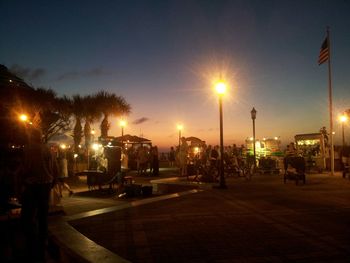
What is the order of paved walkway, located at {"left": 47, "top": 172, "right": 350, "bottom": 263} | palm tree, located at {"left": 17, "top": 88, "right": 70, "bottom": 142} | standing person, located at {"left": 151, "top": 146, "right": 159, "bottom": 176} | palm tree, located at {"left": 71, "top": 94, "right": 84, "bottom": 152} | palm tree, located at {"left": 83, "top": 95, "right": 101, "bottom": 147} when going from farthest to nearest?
palm tree, located at {"left": 83, "top": 95, "right": 101, "bottom": 147}
palm tree, located at {"left": 71, "top": 94, "right": 84, "bottom": 152}
standing person, located at {"left": 151, "top": 146, "right": 159, "bottom": 176}
palm tree, located at {"left": 17, "top": 88, "right": 70, "bottom": 142}
paved walkway, located at {"left": 47, "top": 172, "right": 350, "bottom": 263}

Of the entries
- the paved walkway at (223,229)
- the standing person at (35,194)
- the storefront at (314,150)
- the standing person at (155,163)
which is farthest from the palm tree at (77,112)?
the standing person at (35,194)

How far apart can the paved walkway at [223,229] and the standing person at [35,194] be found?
0.90 m

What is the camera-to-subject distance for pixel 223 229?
22.3 ft

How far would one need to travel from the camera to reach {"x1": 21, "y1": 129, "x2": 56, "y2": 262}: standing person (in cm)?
525

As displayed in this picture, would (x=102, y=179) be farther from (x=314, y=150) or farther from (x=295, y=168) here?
(x=314, y=150)

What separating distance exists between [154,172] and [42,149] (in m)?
18.7

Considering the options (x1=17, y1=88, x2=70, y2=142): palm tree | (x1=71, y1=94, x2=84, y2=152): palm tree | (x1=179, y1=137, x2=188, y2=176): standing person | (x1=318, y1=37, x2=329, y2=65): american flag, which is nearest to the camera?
(x1=179, y1=137, x2=188, y2=176): standing person

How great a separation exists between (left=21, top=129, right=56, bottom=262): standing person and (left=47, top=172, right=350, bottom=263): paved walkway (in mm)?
904

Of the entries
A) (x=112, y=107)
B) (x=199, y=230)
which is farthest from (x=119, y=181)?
(x=112, y=107)

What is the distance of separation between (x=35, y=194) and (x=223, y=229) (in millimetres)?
3368

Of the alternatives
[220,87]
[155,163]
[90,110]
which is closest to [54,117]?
[155,163]

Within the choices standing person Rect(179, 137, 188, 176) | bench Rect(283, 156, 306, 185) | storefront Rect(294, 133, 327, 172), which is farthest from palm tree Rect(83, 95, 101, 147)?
bench Rect(283, 156, 306, 185)

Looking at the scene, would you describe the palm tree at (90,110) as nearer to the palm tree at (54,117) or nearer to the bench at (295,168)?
the palm tree at (54,117)

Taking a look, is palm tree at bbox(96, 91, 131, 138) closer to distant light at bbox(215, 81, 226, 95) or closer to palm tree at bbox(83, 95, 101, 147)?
palm tree at bbox(83, 95, 101, 147)
